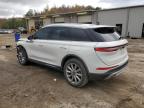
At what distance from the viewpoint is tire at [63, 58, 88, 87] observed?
160 inches

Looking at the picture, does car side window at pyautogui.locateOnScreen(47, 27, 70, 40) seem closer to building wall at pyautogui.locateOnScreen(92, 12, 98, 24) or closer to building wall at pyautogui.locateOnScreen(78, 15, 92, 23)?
building wall at pyautogui.locateOnScreen(92, 12, 98, 24)

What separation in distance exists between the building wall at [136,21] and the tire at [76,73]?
20.0 metres

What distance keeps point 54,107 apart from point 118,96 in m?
1.67

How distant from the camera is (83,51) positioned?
3.92 metres

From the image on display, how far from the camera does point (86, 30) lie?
410 centimetres

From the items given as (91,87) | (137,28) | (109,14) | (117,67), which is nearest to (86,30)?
(117,67)

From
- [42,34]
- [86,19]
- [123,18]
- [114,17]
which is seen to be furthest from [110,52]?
[86,19]

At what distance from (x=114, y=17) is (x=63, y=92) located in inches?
877

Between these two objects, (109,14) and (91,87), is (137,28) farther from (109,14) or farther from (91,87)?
(91,87)

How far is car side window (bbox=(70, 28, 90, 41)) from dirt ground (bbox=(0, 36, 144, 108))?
56.1 inches

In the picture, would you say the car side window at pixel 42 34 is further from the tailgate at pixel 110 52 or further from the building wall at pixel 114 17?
the building wall at pixel 114 17

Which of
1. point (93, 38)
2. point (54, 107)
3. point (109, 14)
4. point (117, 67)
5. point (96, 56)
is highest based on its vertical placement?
point (109, 14)

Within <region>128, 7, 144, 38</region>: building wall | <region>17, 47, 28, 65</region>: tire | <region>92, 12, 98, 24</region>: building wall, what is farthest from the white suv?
<region>92, 12, 98, 24</region>: building wall

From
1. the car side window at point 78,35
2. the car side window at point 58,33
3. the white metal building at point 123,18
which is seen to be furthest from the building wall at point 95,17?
the car side window at point 78,35
